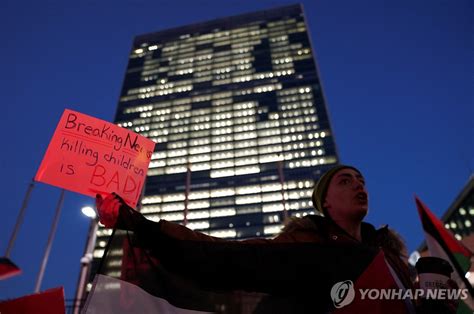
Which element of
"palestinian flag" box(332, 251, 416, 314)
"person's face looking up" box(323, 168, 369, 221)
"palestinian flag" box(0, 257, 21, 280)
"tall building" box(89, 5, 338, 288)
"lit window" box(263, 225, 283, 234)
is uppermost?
"tall building" box(89, 5, 338, 288)

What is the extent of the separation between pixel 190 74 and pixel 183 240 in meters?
146

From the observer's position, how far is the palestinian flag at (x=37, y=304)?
160 inches

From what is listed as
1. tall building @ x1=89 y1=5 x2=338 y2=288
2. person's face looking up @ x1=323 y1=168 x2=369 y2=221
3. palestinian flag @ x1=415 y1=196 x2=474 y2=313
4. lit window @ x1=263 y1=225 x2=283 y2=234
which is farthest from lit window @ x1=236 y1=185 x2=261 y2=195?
palestinian flag @ x1=415 y1=196 x2=474 y2=313

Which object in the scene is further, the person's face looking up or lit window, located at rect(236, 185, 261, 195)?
lit window, located at rect(236, 185, 261, 195)

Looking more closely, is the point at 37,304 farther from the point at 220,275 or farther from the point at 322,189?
the point at 322,189

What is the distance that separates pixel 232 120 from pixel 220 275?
4809 inches

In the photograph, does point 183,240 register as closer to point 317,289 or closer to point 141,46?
point 317,289

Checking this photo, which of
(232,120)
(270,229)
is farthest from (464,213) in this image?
(232,120)

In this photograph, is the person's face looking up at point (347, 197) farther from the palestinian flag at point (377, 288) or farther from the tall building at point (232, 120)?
the tall building at point (232, 120)

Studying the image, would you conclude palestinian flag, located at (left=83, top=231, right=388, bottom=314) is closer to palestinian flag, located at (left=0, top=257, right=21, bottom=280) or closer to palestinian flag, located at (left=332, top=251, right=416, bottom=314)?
palestinian flag, located at (left=332, top=251, right=416, bottom=314)

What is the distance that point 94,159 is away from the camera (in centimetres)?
395

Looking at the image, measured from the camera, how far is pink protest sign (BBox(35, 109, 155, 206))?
374cm

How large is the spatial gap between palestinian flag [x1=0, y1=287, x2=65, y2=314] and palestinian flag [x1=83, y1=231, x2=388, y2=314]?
9.07 feet

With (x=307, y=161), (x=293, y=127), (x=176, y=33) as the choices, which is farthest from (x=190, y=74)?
(x=307, y=161)
